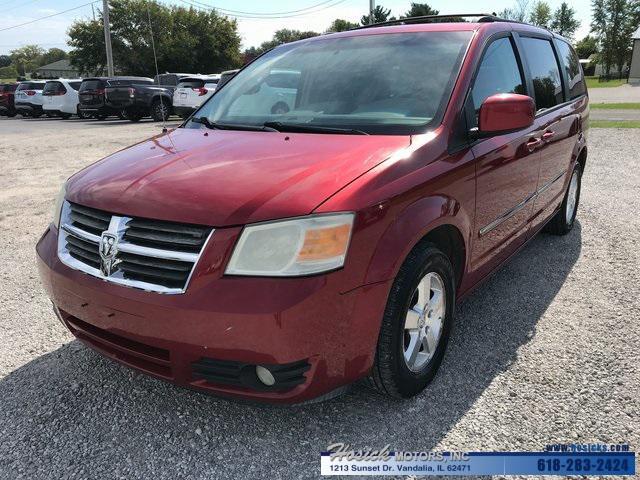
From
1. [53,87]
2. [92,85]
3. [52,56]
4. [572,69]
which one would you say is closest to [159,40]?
[53,87]

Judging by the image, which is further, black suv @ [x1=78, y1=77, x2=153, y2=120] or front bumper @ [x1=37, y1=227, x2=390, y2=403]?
black suv @ [x1=78, y1=77, x2=153, y2=120]

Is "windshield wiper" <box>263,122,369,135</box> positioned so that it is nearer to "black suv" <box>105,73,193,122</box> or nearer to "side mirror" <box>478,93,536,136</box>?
"side mirror" <box>478,93,536,136</box>

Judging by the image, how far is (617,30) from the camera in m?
63.5

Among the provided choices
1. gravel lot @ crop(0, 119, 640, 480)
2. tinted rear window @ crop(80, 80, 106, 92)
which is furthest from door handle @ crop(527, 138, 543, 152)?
tinted rear window @ crop(80, 80, 106, 92)

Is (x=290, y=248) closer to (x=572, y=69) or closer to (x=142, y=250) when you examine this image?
(x=142, y=250)

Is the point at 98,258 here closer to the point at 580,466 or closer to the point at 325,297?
the point at 325,297

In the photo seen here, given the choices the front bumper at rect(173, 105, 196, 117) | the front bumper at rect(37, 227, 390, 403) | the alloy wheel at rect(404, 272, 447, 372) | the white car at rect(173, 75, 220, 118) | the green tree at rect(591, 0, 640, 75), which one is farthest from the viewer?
the green tree at rect(591, 0, 640, 75)

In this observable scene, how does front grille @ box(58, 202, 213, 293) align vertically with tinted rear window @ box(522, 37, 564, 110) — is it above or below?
below

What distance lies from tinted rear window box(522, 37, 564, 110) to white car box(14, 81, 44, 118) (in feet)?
84.2

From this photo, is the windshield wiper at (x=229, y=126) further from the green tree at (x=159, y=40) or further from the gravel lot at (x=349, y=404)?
the green tree at (x=159, y=40)

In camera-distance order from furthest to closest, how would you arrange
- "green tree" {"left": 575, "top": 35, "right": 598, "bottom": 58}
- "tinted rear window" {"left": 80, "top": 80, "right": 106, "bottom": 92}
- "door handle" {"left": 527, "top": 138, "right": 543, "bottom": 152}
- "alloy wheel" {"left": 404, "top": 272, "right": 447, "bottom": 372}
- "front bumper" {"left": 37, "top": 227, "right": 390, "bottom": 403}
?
"green tree" {"left": 575, "top": 35, "right": 598, "bottom": 58}, "tinted rear window" {"left": 80, "top": 80, "right": 106, "bottom": 92}, "door handle" {"left": 527, "top": 138, "right": 543, "bottom": 152}, "alloy wheel" {"left": 404, "top": 272, "right": 447, "bottom": 372}, "front bumper" {"left": 37, "top": 227, "right": 390, "bottom": 403}

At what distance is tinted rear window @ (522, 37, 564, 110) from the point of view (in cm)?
379

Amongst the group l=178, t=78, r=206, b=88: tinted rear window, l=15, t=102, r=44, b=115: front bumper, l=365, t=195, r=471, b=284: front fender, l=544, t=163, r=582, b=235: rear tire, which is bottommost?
l=544, t=163, r=582, b=235: rear tire

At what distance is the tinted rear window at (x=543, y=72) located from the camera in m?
3.79
